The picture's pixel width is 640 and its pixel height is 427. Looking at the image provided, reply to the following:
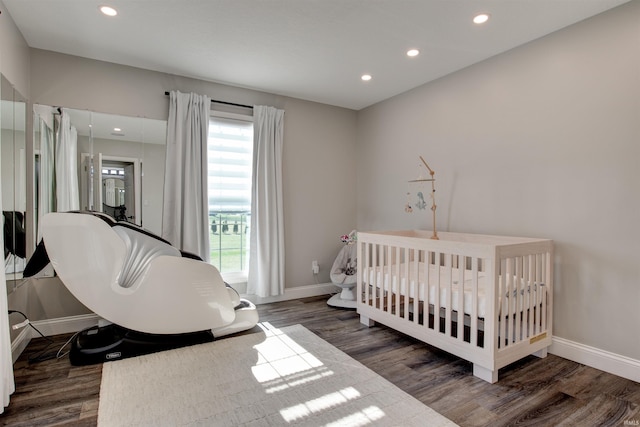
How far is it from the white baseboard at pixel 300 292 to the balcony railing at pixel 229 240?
15.3 inches

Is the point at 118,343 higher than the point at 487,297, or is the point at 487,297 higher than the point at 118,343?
the point at 487,297

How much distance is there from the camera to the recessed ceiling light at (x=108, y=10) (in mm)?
2220

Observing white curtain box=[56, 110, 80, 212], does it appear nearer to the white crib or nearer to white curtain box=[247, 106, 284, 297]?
white curtain box=[247, 106, 284, 297]

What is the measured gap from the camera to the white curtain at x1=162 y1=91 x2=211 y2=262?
3295 millimetres

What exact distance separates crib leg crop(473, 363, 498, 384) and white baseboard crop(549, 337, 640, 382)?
0.76m

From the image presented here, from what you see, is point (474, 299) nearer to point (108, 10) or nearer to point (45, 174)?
point (108, 10)

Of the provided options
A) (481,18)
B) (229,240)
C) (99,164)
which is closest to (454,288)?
(481,18)

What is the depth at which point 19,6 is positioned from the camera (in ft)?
7.20

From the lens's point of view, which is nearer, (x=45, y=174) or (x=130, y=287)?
(x=130, y=287)

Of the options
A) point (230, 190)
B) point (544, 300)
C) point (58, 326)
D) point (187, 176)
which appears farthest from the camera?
point (230, 190)

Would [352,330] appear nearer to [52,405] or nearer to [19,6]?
[52,405]

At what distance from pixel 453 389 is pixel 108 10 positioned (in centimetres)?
329

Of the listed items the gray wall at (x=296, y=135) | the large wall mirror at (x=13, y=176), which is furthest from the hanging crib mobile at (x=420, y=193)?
the large wall mirror at (x=13, y=176)

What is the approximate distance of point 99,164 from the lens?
301 centimetres
